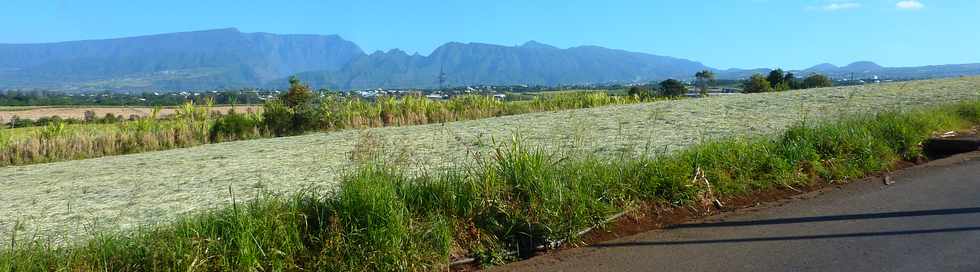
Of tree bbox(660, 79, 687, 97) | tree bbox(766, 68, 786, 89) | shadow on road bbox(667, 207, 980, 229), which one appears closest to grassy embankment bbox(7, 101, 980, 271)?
shadow on road bbox(667, 207, 980, 229)

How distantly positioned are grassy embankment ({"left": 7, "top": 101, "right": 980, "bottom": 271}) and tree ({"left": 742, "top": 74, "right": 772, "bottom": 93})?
103ft

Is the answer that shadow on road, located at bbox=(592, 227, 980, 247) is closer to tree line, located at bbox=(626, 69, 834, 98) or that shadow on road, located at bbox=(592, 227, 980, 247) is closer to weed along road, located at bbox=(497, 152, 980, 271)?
weed along road, located at bbox=(497, 152, 980, 271)

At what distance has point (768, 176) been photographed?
6.90 meters

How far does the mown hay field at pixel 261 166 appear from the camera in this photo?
6551 millimetres

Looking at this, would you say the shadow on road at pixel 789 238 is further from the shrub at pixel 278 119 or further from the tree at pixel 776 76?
the tree at pixel 776 76

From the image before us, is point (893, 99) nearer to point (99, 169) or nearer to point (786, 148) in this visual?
point (786, 148)

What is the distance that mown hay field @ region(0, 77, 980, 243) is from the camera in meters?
6.55

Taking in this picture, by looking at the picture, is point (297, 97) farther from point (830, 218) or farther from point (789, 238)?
point (789, 238)

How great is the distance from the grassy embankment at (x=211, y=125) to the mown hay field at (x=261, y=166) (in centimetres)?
302

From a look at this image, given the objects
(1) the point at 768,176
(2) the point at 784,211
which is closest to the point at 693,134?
(1) the point at 768,176

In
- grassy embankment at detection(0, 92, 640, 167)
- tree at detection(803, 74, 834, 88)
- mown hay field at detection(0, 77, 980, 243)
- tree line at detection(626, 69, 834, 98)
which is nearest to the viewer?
mown hay field at detection(0, 77, 980, 243)

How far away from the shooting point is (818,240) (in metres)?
4.98

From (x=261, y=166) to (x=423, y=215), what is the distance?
588 centimetres

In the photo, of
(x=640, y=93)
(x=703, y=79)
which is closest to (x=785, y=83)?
(x=703, y=79)
